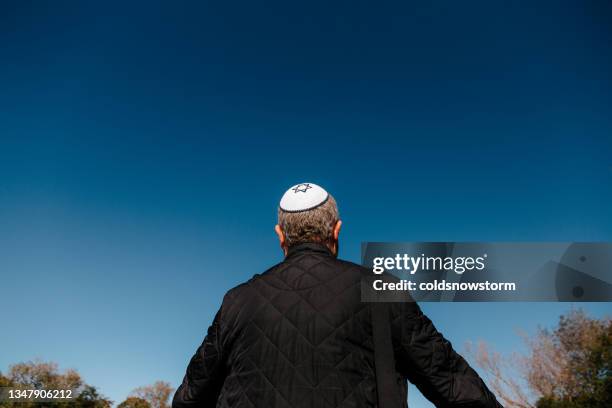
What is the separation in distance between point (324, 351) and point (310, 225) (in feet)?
2.40

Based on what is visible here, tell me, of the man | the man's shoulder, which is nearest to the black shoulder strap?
the man

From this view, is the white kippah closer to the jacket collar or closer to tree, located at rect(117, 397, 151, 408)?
the jacket collar

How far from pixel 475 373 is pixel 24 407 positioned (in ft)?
259

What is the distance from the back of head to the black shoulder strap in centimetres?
61

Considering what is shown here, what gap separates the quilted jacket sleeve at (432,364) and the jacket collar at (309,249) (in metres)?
0.54

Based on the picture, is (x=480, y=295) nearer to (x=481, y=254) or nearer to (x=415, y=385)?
(x=481, y=254)

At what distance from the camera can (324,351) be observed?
95.2 inches

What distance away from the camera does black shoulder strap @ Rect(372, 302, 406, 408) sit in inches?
93.3

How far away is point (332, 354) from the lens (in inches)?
94.9

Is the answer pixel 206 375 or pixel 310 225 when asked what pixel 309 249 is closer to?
pixel 310 225

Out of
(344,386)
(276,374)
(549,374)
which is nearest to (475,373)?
(344,386)

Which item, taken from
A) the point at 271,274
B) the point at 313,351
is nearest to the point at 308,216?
the point at 271,274

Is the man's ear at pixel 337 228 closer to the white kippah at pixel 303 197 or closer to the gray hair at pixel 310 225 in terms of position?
the gray hair at pixel 310 225

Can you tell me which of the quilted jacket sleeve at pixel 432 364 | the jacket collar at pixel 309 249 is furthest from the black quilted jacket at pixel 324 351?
the jacket collar at pixel 309 249
